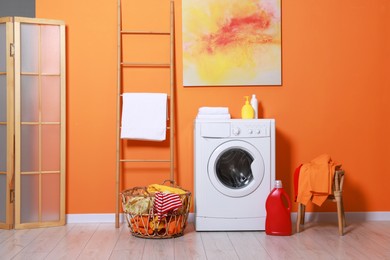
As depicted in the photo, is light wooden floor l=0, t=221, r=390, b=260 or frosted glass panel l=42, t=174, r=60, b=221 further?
frosted glass panel l=42, t=174, r=60, b=221

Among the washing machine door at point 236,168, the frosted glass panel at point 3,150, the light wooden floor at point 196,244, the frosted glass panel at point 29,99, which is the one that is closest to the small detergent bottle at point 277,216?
the light wooden floor at point 196,244

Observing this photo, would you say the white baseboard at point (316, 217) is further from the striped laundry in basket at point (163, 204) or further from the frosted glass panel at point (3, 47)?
the frosted glass panel at point (3, 47)

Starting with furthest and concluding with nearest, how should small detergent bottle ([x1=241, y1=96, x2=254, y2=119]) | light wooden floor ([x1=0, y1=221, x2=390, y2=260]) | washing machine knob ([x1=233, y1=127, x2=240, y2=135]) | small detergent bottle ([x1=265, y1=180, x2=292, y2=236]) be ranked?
small detergent bottle ([x1=241, y1=96, x2=254, y2=119]) → washing machine knob ([x1=233, y1=127, x2=240, y2=135]) → small detergent bottle ([x1=265, y1=180, x2=292, y2=236]) → light wooden floor ([x1=0, y1=221, x2=390, y2=260])

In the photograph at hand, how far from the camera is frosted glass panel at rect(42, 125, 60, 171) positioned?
427 centimetres

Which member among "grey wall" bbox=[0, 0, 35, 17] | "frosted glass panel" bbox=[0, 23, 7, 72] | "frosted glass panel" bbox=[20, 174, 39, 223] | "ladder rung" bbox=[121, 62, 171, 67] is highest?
"grey wall" bbox=[0, 0, 35, 17]

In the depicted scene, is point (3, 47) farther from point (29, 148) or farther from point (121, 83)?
point (121, 83)

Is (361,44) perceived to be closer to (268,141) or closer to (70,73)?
(268,141)

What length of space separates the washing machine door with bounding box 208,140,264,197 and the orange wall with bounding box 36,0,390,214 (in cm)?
45

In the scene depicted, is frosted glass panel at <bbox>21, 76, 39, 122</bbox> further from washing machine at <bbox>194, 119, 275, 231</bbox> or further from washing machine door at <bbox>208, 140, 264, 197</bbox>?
washing machine door at <bbox>208, 140, 264, 197</bbox>

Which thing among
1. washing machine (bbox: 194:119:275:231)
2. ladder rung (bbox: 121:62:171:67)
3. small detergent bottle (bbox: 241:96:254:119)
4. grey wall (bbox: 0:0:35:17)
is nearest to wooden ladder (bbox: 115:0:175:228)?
ladder rung (bbox: 121:62:171:67)

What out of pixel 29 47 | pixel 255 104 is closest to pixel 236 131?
pixel 255 104

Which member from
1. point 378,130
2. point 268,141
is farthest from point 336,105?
point 268,141

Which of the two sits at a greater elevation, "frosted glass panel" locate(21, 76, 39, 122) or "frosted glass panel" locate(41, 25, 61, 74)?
"frosted glass panel" locate(41, 25, 61, 74)

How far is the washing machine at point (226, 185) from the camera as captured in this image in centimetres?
397
